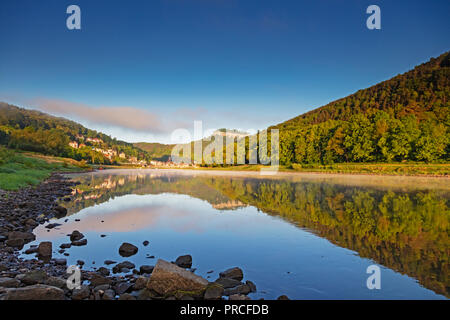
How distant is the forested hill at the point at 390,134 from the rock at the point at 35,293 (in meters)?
75.0

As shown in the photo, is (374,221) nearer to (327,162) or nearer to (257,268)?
(257,268)

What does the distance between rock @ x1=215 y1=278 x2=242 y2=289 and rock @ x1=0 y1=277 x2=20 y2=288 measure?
499 cm

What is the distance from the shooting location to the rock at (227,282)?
7.04 meters

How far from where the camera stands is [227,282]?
7180 mm

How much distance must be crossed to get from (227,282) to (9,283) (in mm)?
5392

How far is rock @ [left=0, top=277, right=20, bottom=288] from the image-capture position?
634 cm

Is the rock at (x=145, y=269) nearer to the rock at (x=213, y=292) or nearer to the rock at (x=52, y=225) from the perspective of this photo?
the rock at (x=213, y=292)

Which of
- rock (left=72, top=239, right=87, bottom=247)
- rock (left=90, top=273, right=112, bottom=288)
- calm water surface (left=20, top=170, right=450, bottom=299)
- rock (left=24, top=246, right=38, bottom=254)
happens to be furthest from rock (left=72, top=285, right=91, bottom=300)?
rock (left=72, top=239, right=87, bottom=247)

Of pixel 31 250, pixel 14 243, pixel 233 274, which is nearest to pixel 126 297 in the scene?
pixel 233 274

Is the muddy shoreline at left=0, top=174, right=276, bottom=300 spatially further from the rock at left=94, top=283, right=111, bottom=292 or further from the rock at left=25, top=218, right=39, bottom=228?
the rock at left=25, top=218, right=39, bottom=228

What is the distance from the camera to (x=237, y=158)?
129 meters
